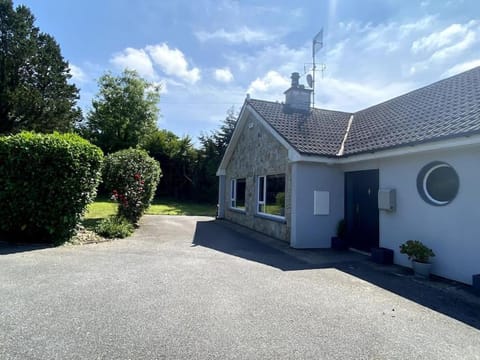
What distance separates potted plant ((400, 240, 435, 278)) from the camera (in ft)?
22.0

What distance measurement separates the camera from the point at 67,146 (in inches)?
327

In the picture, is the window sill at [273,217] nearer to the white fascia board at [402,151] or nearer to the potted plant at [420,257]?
the white fascia board at [402,151]

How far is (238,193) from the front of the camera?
53.5 feet

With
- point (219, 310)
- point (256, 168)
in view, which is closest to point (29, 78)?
point (256, 168)

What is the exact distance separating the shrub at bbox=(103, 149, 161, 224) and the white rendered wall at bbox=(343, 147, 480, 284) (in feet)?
30.9

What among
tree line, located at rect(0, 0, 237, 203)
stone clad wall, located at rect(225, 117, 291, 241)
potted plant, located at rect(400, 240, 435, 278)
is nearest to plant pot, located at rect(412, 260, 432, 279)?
potted plant, located at rect(400, 240, 435, 278)

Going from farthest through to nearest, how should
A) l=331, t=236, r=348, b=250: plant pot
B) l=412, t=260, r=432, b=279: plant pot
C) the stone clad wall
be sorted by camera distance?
the stone clad wall < l=331, t=236, r=348, b=250: plant pot < l=412, t=260, r=432, b=279: plant pot

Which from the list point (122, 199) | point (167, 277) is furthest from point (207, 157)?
point (167, 277)

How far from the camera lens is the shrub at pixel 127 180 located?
38.9 ft

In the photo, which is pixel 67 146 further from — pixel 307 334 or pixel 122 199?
pixel 307 334

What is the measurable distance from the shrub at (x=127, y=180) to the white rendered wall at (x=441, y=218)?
9416 millimetres

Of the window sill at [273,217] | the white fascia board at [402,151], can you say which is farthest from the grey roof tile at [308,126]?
the window sill at [273,217]

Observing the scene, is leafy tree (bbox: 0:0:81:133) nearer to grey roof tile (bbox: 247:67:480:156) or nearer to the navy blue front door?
grey roof tile (bbox: 247:67:480:156)

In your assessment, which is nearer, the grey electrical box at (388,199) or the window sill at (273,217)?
the grey electrical box at (388,199)
